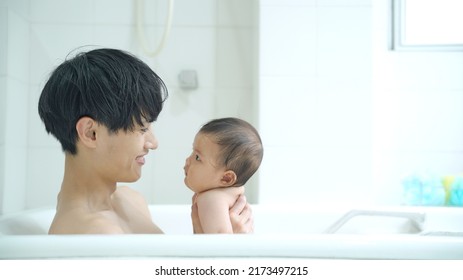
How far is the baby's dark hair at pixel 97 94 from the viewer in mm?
889

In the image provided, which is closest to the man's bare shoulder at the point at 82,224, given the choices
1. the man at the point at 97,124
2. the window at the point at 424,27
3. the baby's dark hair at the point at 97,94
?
the man at the point at 97,124

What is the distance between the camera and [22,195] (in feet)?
6.35

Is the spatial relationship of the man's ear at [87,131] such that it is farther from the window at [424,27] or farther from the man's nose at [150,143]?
the window at [424,27]

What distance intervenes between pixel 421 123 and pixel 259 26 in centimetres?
77

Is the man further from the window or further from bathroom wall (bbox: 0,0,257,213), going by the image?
the window

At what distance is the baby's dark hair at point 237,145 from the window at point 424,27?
3.86ft

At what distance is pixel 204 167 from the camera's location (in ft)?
3.67

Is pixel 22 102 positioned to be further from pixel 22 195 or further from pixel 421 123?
pixel 421 123

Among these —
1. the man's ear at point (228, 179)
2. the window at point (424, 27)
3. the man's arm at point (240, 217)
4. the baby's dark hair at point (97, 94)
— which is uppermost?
the window at point (424, 27)

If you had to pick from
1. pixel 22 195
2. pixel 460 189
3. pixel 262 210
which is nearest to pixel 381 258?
pixel 262 210

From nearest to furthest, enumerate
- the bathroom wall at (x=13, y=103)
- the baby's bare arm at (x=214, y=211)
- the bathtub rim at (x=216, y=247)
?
the bathtub rim at (x=216, y=247) < the baby's bare arm at (x=214, y=211) < the bathroom wall at (x=13, y=103)

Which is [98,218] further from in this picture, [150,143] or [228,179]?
[228,179]

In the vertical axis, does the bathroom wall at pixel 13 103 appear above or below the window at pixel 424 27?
below

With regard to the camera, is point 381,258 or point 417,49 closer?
point 381,258
